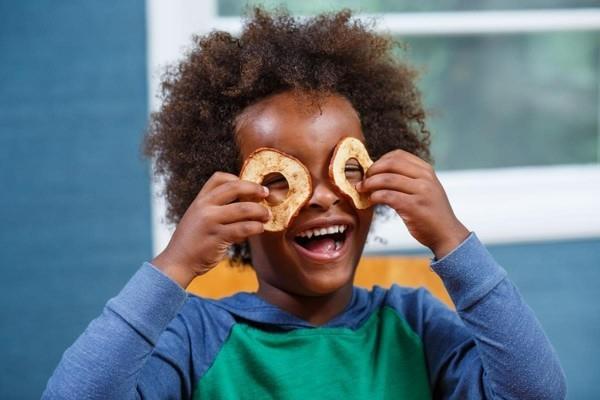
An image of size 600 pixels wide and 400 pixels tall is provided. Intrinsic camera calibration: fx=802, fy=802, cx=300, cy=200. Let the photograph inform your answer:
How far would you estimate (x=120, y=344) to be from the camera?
81cm

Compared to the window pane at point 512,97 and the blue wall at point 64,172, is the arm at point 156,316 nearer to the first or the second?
the blue wall at point 64,172

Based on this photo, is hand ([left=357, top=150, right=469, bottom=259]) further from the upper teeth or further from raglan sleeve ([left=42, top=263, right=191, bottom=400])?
raglan sleeve ([left=42, top=263, right=191, bottom=400])

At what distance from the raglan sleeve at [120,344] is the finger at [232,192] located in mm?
100

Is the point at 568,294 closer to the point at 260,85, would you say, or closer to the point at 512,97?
the point at 512,97

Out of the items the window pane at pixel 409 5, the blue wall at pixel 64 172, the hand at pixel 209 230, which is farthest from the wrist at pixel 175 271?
the window pane at pixel 409 5

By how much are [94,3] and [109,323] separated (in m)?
1.19

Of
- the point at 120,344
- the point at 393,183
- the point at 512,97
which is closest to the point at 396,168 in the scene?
the point at 393,183

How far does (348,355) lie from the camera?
38.6 inches

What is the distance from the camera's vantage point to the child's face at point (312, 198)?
92cm

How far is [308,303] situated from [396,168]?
23cm

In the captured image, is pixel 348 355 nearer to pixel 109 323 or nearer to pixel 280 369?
pixel 280 369

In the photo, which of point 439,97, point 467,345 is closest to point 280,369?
point 467,345

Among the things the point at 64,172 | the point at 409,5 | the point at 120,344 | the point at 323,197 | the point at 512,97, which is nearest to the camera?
the point at 120,344

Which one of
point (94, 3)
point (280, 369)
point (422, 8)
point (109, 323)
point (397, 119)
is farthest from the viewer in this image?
point (422, 8)
